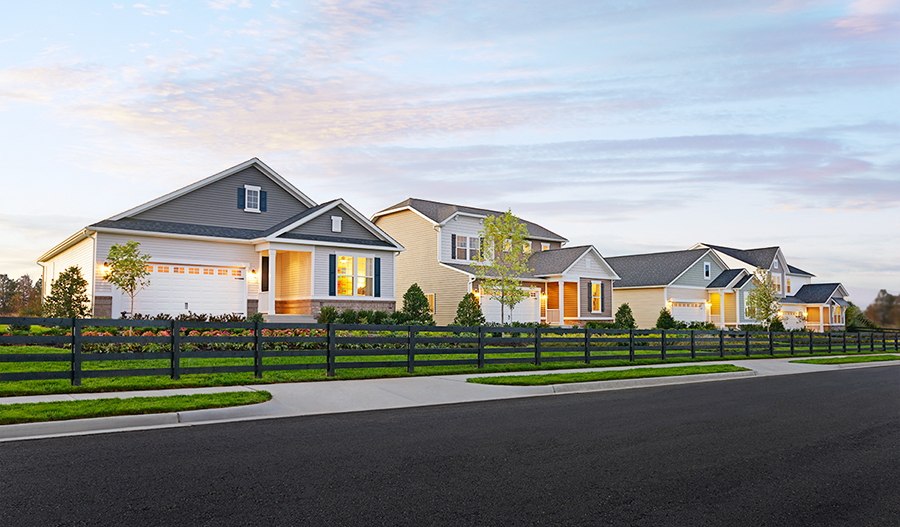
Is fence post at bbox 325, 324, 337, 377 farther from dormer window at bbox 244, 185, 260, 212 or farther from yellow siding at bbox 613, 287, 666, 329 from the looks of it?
yellow siding at bbox 613, 287, 666, 329

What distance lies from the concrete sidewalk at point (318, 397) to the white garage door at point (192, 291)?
15.6m

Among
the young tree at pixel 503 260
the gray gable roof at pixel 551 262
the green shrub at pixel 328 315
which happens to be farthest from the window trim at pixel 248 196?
the gray gable roof at pixel 551 262

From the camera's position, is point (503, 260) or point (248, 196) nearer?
point (248, 196)

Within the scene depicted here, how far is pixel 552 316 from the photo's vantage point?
4288 cm

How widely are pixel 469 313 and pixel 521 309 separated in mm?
7314

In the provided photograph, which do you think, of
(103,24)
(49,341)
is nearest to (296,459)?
(49,341)

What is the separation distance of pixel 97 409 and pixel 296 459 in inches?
174

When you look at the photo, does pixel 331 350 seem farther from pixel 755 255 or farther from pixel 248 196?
pixel 755 255

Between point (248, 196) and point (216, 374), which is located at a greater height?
point (248, 196)

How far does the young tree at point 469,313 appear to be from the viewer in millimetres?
33719

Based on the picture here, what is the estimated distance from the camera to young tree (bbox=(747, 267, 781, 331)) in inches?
1982

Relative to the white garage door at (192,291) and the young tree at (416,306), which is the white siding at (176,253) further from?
the young tree at (416,306)

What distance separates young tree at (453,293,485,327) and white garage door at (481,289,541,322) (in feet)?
8.78

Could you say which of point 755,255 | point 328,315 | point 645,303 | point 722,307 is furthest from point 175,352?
point 755,255
